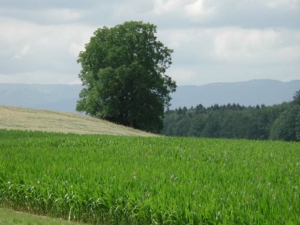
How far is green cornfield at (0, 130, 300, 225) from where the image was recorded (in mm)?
11156

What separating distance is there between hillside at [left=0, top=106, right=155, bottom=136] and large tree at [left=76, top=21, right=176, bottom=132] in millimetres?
4570

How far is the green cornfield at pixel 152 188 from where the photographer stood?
11156 millimetres

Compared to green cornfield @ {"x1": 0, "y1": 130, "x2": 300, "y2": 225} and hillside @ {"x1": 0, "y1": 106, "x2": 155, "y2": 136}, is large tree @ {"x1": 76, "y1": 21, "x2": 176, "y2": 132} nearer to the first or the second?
hillside @ {"x1": 0, "y1": 106, "x2": 155, "y2": 136}

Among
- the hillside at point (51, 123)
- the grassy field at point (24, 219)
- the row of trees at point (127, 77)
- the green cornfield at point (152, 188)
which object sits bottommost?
the grassy field at point (24, 219)

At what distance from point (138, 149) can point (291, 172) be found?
28.9ft

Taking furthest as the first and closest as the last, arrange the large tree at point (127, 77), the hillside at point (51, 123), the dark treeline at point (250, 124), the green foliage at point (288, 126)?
the dark treeline at point (250, 124) < the green foliage at point (288, 126) < the large tree at point (127, 77) < the hillside at point (51, 123)

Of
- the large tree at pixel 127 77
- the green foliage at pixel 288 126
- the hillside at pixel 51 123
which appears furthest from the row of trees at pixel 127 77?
the green foliage at pixel 288 126

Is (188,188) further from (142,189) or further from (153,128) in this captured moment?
(153,128)

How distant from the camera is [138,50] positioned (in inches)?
2719

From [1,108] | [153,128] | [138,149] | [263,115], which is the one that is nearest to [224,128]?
[263,115]

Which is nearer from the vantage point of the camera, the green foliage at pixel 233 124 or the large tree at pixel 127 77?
the large tree at pixel 127 77

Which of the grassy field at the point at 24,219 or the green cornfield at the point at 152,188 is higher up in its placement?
the green cornfield at the point at 152,188

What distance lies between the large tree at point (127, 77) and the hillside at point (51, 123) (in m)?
4.57

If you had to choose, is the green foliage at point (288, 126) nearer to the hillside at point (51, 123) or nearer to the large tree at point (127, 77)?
the large tree at point (127, 77)
